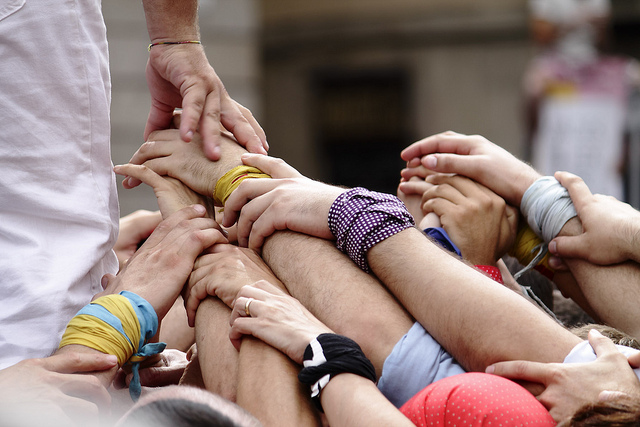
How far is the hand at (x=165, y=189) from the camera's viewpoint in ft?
7.72

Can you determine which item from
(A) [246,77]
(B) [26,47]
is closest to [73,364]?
(B) [26,47]

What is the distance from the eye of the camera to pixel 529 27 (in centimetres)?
984

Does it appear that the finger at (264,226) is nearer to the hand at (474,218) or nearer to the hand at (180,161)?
the hand at (180,161)

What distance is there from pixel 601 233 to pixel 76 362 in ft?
5.01

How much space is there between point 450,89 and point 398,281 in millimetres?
8450

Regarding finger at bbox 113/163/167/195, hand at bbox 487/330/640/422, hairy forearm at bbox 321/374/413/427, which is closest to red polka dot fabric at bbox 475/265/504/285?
hand at bbox 487/330/640/422

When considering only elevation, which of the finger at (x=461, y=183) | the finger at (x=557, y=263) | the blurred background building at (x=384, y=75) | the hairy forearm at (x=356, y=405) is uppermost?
the finger at (x=461, y=183)

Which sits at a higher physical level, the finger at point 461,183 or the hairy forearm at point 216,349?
the finger at point 461,183

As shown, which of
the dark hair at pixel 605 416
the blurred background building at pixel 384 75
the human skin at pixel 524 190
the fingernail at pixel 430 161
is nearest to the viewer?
the dark hair at pixel 605 416

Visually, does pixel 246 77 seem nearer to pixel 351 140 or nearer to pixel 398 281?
pixel 351 140

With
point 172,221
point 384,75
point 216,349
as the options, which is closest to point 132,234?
point 172,221

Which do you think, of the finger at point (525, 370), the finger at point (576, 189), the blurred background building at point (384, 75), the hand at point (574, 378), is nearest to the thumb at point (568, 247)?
the finger at point (576, 189)

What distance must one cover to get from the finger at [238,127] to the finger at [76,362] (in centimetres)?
91

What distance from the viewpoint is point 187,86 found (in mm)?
2354
